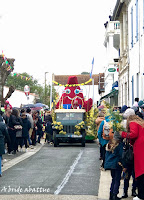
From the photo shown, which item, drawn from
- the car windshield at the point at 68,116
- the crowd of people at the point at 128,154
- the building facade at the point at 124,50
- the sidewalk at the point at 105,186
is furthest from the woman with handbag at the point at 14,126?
the building facade at the point at 124,50

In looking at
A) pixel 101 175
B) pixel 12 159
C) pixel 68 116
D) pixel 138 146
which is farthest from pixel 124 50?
pixel 138 146

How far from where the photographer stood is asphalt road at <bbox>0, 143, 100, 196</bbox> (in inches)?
418

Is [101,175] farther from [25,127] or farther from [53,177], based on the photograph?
[25,127]

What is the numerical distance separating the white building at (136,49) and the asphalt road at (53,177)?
6.91m

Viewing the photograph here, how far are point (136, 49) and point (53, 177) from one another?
13918 millimetres

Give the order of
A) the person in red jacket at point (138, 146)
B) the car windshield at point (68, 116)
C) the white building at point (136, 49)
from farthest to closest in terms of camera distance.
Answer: the car windshield at point (68, 116)
the white building at point (136, 49)
the person in red jacket at point (138, 146)

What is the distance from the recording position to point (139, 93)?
24.1 metres

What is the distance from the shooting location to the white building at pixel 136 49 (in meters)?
23.2

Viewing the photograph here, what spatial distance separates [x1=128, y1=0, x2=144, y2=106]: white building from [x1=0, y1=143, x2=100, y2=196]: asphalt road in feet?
22.7

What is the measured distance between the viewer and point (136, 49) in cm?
2527

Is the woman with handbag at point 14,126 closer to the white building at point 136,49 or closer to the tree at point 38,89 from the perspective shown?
the white building at point 136,49

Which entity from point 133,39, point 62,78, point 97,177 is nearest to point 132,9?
point 133,39

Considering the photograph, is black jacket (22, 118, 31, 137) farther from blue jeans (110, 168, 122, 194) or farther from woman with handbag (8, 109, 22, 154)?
blue jeans (110, 168, 122, 194)

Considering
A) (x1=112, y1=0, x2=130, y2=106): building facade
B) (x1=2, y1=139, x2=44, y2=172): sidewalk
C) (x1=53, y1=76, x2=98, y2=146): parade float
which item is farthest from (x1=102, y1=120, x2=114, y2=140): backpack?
(x1=112, y1=0, x2=130, y2=106): building facade
